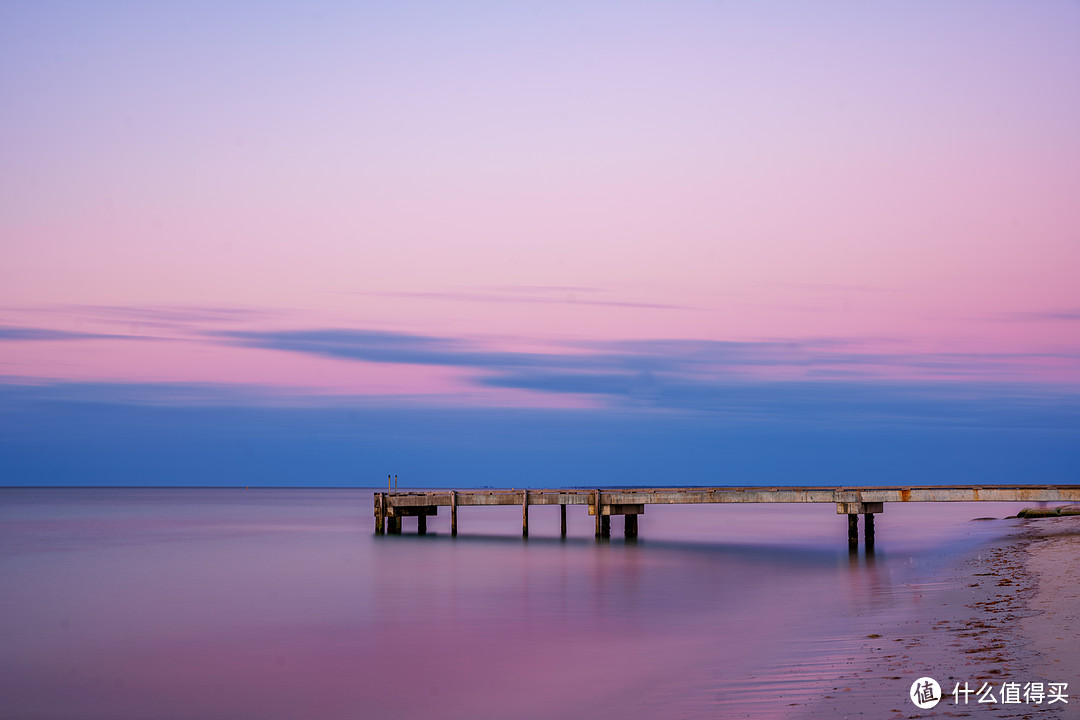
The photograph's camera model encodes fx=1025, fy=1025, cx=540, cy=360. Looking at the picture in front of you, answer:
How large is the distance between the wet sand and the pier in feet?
36.7

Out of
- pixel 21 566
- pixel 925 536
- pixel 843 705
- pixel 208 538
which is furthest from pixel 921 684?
pixel 208 538

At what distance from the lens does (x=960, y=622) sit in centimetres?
1850

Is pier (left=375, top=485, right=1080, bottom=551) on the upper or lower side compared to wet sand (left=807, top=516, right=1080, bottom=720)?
upper

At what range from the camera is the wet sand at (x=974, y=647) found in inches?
468

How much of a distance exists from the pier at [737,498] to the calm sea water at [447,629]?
6.80ft

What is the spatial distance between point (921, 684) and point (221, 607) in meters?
21.3

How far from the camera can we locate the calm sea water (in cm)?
1636

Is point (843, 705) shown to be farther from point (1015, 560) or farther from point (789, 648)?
Answer: point (1015, 560)

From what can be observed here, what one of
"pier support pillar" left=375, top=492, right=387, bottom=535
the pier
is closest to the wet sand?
the pier

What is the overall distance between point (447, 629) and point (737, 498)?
21.2 m

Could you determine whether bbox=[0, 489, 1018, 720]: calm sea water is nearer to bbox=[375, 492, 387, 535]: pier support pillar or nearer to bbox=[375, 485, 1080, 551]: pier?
bbox=[375, 485, 1080, 551]: pier

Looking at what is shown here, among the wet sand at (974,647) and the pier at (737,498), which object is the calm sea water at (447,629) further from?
the pier at (737,498)

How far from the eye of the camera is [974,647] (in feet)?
50.2

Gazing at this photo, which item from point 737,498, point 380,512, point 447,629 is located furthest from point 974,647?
point 380,512
